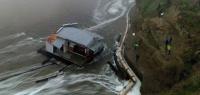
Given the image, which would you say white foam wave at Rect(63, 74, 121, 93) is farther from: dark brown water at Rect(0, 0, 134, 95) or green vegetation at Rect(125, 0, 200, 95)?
green vegetation at Rect(125, 0, 200, 95)

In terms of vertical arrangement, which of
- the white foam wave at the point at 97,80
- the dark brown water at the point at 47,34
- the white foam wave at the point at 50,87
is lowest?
the white foam wave at the point at 97,80

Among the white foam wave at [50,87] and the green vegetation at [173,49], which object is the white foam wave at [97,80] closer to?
the white foam wave at [50,87]

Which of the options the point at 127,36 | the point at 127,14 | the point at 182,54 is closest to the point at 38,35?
the point at 127,36

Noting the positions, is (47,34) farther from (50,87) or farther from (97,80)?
(50,87)

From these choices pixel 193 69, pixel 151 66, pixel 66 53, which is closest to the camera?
pixel 193 69

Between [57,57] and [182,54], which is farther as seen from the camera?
[57,57]

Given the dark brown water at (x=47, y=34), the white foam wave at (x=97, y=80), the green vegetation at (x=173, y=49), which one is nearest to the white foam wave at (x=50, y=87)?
the dark brown water at (x=47, y=34)

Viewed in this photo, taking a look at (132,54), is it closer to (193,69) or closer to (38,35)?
(193,69)

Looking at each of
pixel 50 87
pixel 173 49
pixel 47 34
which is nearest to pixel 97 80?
pixel 50 87

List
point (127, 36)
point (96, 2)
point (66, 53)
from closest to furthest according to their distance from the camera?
1. point (66, 53)
2. point (127, 36)
3. point (96, 2)
